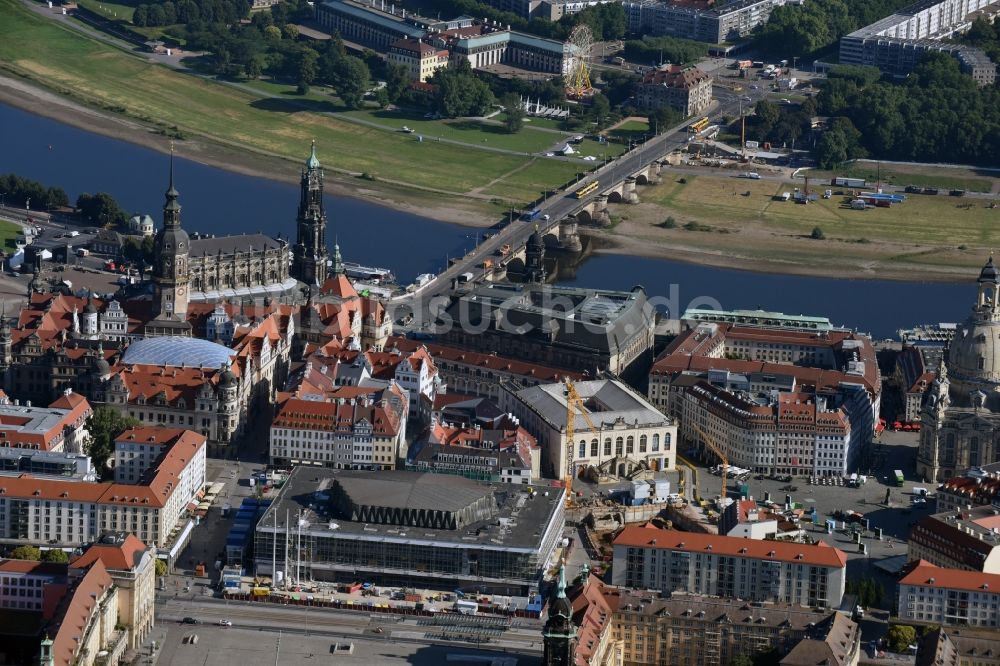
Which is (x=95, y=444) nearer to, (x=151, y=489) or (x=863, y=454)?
(x=151, y=489)

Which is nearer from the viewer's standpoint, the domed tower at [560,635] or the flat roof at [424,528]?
the domed tower at [560,635]

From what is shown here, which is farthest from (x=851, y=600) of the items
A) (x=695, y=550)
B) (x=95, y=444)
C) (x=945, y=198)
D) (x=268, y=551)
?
(x=945, y=198)

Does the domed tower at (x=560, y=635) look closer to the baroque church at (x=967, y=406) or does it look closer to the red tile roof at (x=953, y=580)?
the red tile roof at (x=953, y=580)

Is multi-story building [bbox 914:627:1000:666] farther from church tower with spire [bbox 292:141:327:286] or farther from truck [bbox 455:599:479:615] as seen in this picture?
church tower with spire [bbox 292:141:327:286]

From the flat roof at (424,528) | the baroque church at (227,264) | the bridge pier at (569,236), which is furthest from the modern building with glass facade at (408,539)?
the bridge pier at (569,236)

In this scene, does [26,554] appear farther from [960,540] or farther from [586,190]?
[586,190]

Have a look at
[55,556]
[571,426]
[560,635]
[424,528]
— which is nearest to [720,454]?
[571,426]

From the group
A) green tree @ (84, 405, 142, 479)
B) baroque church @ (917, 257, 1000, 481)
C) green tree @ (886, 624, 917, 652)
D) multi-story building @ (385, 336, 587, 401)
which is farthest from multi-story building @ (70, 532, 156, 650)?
baroque church @ (917, 257, 1000, 481)
